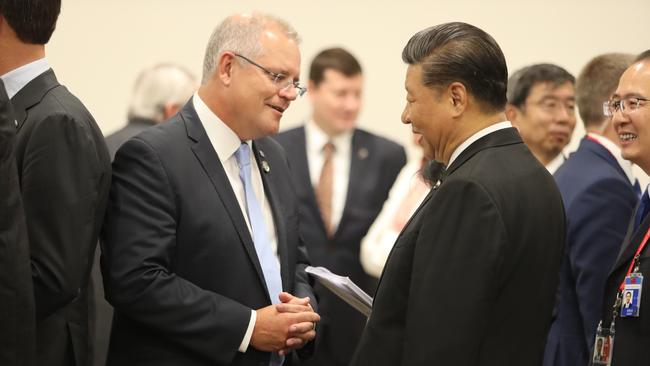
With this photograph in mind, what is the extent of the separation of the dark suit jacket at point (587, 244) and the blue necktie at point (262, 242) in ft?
3.21

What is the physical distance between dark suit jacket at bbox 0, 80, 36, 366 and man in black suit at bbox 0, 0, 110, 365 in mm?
175

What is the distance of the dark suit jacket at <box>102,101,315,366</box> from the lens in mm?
2543

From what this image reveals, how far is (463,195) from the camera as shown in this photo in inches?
80.4

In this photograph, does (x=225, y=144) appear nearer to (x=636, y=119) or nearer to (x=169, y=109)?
(x=636, y=119)

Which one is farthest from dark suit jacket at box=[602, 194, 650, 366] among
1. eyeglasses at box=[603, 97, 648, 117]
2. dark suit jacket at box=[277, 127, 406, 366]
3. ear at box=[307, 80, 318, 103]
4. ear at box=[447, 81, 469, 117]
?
ear at box=[307, 80, 318, 103]

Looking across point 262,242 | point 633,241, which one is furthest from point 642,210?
point 262,242

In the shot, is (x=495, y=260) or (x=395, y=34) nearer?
(x=495, y=260)

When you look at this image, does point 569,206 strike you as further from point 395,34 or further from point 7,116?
point 395,34

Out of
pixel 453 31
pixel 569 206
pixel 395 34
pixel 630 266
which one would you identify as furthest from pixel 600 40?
pixel 453 31

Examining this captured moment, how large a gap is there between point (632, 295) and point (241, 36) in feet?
A: 4.29

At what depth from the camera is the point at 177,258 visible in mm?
2639

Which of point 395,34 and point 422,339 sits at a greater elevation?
point 395,34

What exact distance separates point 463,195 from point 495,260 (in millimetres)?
151

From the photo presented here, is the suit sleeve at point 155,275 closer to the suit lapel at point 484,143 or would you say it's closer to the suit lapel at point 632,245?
the suit lapel at point 484,143
